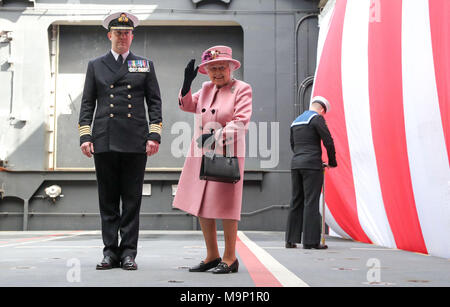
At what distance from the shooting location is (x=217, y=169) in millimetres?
3281

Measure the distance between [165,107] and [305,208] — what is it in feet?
19.6

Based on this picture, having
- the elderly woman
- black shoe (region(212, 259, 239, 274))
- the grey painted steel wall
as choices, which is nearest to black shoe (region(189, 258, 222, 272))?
the elderly woman

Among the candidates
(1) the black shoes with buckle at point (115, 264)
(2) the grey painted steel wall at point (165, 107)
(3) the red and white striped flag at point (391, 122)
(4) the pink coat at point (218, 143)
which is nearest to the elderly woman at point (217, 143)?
(4) the pink coat at point (218, 143)

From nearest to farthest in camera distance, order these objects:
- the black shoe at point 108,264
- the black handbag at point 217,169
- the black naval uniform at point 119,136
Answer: the black handbag at point 217,169
the black shoe at point 108,264
the black naval uniform at point 119,136

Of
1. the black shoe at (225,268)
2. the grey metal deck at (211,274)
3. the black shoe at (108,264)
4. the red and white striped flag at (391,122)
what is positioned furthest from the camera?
the red and white striped flag at (391,122)

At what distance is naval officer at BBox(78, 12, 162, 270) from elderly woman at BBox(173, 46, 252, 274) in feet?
0.99

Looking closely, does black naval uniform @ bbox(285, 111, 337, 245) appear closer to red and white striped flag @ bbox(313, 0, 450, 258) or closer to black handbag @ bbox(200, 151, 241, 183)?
red and white striped flag @ bbox(313, 0, 450, 258)

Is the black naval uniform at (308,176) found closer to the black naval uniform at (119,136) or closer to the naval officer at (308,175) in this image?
the naval officer at (308,175)

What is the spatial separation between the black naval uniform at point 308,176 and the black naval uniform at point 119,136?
7.68ft

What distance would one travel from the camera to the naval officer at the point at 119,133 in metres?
3.60

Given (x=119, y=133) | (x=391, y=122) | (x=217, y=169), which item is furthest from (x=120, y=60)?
(x=391, y=122)

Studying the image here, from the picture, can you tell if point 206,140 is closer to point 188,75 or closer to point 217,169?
point 217,169

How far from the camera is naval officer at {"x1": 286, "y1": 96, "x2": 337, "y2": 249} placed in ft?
18.1
